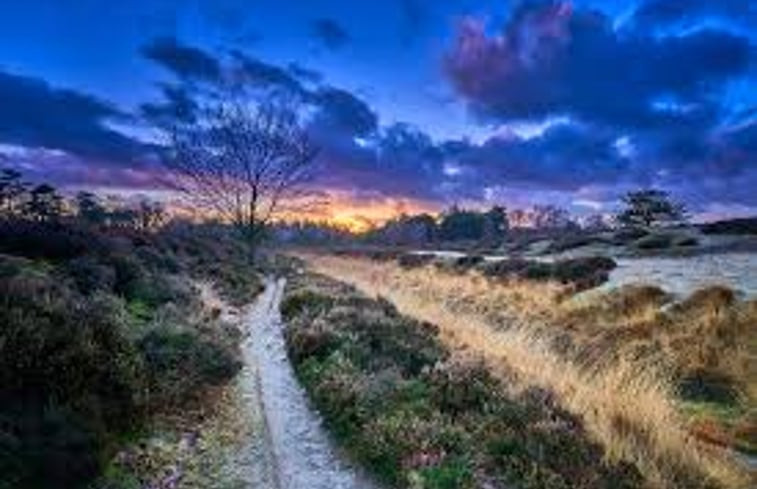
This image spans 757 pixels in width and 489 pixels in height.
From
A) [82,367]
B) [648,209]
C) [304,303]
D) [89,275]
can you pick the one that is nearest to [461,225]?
[648,209]

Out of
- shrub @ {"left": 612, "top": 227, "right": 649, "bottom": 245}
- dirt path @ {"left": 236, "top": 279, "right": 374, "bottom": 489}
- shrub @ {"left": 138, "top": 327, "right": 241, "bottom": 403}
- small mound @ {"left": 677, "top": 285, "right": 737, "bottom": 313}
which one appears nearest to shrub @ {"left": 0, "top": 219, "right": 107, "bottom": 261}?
dirt path @ {"left": 236, "top": 279, "right": 374, "bottom": 489}


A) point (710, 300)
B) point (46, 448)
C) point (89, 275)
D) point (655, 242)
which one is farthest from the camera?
point (655, 242)

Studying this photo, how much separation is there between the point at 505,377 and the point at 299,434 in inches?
147

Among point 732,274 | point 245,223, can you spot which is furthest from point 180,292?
point 245,223

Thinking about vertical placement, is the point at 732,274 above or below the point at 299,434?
above

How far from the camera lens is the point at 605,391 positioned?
14148 millimetres

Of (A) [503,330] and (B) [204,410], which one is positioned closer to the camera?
(B) [204,410]

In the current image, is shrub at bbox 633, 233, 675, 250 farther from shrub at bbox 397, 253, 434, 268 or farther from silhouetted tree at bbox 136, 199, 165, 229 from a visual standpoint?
silhouetted tree at bbox 136, 199, 165, 229

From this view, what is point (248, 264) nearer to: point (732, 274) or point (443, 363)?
point (732, 274)

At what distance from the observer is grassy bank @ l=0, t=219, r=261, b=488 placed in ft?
31.1

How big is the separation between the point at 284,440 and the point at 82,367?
10.4 feet

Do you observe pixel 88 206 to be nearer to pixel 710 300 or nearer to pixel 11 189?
pixel 11 189

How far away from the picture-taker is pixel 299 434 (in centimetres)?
1312

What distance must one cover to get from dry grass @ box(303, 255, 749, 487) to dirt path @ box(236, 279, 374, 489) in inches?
131
